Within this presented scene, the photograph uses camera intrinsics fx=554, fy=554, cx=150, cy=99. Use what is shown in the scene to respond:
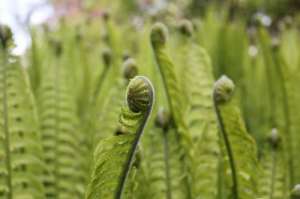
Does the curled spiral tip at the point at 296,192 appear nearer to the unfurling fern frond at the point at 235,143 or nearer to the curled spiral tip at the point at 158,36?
the unfurling fern frond at the point at 235,143

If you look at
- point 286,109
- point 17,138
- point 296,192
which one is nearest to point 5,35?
point 17,138

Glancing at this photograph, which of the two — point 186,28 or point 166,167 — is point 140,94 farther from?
point 186,28

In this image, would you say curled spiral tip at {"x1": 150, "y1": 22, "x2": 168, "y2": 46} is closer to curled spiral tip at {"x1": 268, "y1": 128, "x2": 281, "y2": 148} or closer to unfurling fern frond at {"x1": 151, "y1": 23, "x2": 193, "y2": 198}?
unfurling fern frond at {"x1": 151, "y1": 23, "x2": 193, "y2": 198}

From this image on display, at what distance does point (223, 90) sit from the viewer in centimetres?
52

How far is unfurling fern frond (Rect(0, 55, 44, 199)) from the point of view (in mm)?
631

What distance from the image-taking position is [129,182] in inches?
19.2

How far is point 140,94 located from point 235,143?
165mm

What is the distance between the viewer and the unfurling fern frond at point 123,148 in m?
0.42

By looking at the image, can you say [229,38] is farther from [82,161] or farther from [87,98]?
[82,161]

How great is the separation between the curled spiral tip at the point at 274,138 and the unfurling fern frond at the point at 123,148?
0.88ft

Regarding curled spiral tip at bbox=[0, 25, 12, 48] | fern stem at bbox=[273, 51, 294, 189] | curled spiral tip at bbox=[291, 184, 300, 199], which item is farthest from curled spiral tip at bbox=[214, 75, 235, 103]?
fern stem at bbox=[273, 51, 294, 189]

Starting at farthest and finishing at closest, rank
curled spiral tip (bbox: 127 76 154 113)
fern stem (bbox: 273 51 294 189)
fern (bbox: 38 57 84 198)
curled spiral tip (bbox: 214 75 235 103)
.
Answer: fern stem (bbox: 273 51 294 189), fern (bbox: 38 57 84 198), curled spiral tip (bbox: 214 75 235 103), curled spiral tip (bbox: 127 76 154 113)

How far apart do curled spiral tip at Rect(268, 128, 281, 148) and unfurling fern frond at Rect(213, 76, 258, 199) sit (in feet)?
0.45

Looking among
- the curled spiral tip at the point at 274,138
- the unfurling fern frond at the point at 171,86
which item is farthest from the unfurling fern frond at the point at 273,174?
the unfurling fern frond at the point at 171,86
